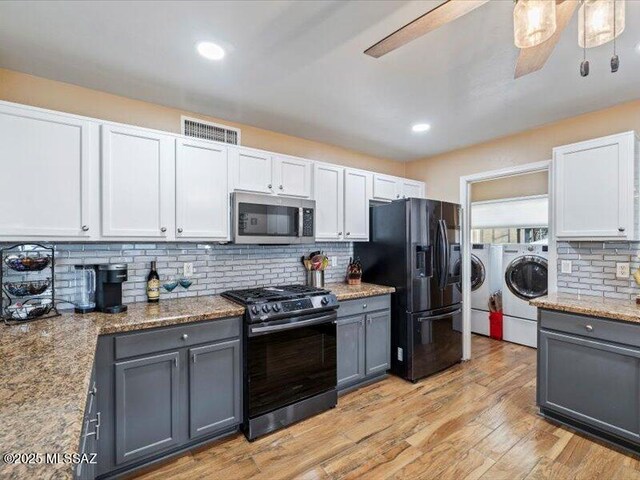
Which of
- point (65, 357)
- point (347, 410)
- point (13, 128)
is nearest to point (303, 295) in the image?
point (347, 410)

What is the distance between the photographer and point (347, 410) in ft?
8.87

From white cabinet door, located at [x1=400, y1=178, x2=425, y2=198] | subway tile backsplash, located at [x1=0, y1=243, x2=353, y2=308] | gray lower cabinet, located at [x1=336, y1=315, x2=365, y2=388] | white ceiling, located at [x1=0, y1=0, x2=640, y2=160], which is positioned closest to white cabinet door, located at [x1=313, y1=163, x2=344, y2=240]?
subway tile backsplash, located at [x1=0, y1=243, x2=353, y2=308]

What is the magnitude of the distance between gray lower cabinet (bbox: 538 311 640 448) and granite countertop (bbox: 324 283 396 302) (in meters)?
1.32

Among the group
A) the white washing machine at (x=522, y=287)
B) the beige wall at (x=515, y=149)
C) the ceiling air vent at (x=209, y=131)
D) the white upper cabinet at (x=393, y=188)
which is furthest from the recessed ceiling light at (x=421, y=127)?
the white washing machine at (x=522, y=287)

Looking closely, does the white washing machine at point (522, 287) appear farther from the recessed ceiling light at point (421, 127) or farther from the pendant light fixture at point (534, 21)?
the pendant light fixture at point (534, 21)

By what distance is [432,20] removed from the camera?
115 cm

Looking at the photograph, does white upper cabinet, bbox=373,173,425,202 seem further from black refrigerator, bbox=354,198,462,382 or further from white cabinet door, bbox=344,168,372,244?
black refrigerator, bbox=354,198,462,382

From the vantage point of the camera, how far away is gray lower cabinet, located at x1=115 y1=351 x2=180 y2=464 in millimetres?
1877

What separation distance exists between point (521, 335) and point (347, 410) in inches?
117

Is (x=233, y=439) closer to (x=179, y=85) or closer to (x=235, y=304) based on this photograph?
(x=235, y=304)

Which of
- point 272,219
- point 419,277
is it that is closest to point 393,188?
point 419,277

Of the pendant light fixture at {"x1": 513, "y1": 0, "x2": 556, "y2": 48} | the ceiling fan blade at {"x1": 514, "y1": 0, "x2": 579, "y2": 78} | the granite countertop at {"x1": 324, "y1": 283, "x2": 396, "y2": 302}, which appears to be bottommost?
the granite countertop at {"x1": 324, "y1": 283, "x2": 396, "y2": 302}

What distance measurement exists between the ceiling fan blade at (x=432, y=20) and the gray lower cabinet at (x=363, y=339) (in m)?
2.13

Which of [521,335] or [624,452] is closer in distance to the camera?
[624,452]
